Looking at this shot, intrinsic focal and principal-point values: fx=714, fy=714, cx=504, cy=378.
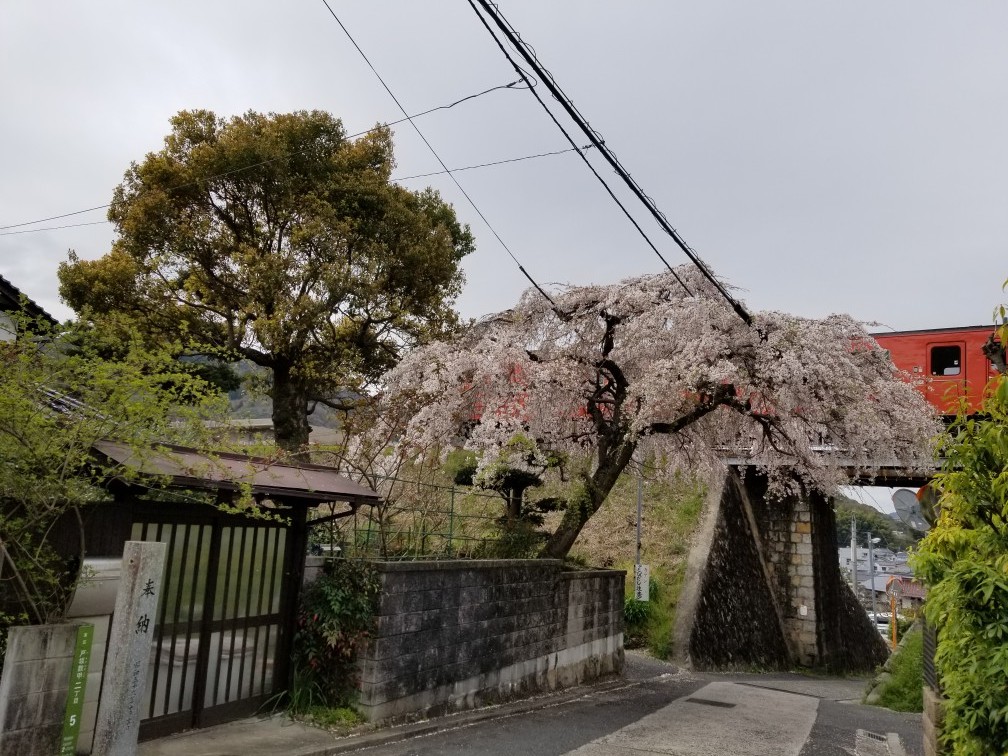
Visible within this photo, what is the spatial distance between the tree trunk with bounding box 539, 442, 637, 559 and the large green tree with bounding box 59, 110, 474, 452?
659cm

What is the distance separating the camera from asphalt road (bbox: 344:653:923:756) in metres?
8.76

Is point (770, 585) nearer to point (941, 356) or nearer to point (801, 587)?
point (801, 587)

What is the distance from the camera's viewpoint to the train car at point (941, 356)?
18.8 metres

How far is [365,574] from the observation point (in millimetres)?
8766

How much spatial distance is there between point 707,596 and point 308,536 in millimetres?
14883

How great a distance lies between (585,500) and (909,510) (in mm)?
5383

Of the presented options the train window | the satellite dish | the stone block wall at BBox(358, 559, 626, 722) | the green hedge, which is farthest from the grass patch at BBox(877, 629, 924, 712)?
the green hedge

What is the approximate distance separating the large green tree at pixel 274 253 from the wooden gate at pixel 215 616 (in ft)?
25.7

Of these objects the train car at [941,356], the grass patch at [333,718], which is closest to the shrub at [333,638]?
the grass patch at [333,718]

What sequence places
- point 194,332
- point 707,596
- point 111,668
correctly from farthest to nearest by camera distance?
point 707,596 < point 194,332 < point 111,668

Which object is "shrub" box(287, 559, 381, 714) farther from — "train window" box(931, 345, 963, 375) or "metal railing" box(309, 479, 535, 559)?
"train window" box(931, 345, 963, 375)

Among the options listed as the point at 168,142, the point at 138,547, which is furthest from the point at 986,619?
the point at 168,142

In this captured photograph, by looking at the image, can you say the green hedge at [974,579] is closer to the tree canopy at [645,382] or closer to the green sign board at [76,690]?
the green sign board at [76,690]

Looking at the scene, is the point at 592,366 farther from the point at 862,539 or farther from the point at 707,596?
the point at 862,539
